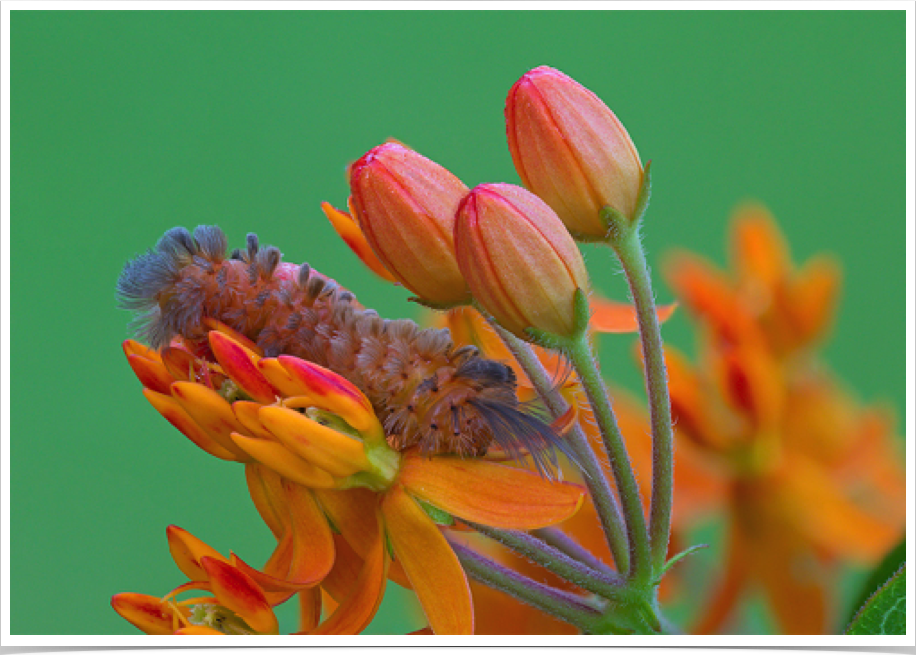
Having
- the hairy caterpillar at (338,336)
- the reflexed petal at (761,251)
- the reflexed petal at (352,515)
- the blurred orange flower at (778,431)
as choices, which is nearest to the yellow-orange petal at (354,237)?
the hairy caterpillar at (338,336)

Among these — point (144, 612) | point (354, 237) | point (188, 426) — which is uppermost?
point (354, 237)

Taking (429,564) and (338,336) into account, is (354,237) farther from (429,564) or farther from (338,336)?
(429,564)

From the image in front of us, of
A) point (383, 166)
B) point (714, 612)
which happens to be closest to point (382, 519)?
point (383, 166)

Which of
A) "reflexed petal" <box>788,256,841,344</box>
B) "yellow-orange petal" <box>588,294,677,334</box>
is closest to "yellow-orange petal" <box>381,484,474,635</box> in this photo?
"yellow-orange petal" <box>588,294,677,334</box>

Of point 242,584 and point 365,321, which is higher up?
point 365,321

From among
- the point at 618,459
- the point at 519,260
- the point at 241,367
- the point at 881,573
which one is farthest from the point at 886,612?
the point at 241,367

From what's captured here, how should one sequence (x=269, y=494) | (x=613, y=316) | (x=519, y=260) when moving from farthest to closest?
1. (x=613, y=316)
2. (x=269, y=494)
3. (x=519, y=260)

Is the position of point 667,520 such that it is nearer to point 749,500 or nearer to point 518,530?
point 518,530

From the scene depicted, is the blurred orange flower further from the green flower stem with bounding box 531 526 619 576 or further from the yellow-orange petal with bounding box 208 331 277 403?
the yellow-orange petal with bounding box 208 331 277 403
